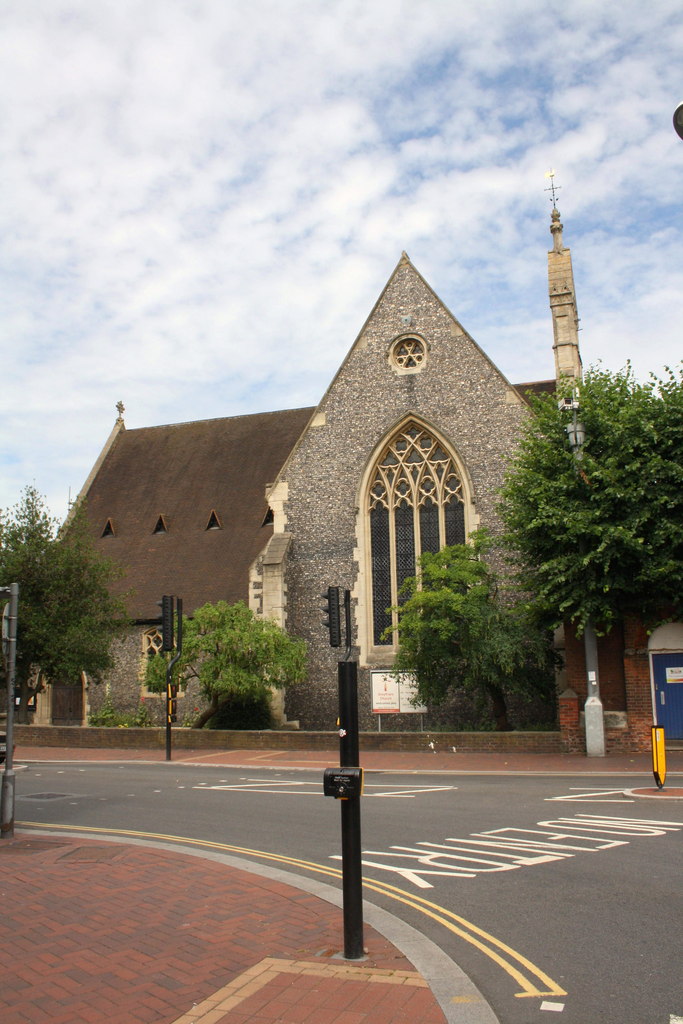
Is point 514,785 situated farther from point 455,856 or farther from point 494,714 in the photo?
point 494,714

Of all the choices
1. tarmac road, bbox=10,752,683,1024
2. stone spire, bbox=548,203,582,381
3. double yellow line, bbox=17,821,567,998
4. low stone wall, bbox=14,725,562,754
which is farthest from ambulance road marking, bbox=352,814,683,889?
stone spire, bbox=548,203,582,381

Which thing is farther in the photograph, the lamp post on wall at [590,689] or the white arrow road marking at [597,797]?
the lamp post on wall at [590,689]

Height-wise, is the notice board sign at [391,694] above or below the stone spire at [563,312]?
below

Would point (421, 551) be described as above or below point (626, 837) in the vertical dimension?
above

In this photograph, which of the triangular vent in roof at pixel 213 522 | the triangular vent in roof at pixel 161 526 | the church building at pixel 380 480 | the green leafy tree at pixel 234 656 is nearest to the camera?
the green leafy tree at pixel 234 656

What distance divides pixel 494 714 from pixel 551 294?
12416mm

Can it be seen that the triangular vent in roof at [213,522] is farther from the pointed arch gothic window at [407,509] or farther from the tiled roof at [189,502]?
the pointed arch gothic window at [407,509]

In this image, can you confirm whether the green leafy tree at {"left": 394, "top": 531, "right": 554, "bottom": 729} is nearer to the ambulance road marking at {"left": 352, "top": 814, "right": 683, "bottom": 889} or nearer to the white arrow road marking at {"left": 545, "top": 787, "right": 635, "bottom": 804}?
the white arrow road marking at {"left": 545, "top": 787, "right": 635, "bottom": 804}

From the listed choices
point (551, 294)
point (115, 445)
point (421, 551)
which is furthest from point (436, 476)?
point (115, 445)

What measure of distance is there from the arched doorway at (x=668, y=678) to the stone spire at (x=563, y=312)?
908cm

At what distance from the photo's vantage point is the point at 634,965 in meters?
5.43

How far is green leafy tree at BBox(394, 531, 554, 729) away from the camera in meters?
19.9

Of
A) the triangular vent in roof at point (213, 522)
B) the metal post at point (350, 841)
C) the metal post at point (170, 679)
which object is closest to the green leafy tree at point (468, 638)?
the metal post at point (170, 679)

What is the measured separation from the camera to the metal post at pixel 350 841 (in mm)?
5508
